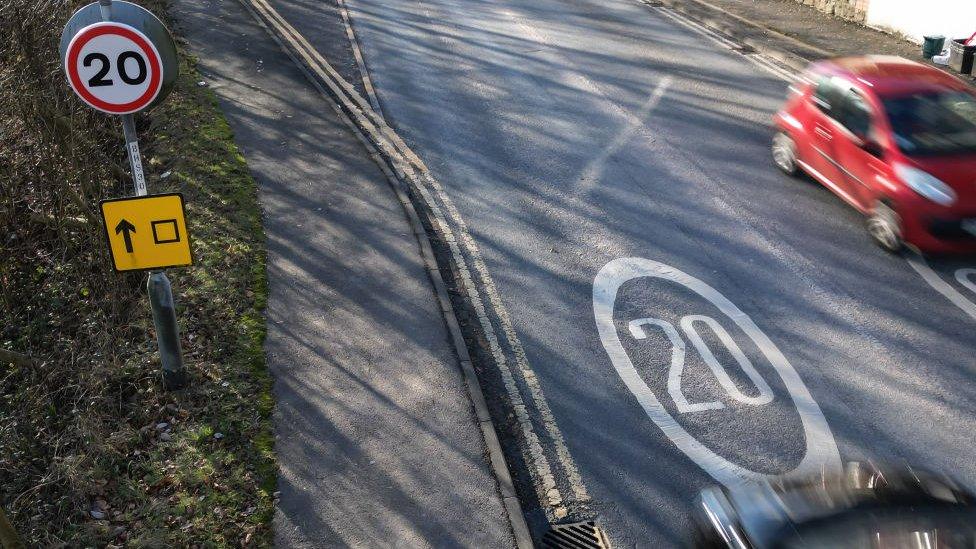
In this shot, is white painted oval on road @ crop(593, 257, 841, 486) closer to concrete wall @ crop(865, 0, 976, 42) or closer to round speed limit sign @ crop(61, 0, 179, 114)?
round speed limit sign @ crop(61, 0, 179, 114)

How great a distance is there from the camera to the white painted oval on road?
280 inches

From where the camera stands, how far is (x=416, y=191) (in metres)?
12.1

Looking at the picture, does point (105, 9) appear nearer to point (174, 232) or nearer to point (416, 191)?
point (174, 232)

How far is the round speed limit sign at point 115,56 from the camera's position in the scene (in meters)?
6.45

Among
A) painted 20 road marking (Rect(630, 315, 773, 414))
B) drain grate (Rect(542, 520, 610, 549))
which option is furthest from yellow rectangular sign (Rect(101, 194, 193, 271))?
painted 20 road marking (Rect(630, 315, 773, 414))

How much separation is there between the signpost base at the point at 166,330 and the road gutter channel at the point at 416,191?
2.64 m

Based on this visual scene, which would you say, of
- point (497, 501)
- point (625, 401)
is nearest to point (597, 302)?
point (625, 401)

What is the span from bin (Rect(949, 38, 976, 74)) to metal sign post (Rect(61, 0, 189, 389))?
50.2 feet

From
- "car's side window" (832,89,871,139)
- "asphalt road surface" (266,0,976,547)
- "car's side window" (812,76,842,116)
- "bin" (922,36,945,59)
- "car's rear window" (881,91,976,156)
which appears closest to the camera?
"asphalt road surface" (266,0,976,547)

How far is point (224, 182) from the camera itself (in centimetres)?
1204

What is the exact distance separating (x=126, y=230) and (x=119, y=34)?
4.99 ft

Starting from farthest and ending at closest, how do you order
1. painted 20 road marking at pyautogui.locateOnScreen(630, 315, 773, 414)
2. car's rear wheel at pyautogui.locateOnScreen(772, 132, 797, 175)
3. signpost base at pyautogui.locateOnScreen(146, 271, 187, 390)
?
car's rear wheel at pyautogui.locateOnScreen(772, 132, 797, 175)
painted 20 road marking at pyautogui.locateOnScreen(630, 315, 773, 414)
signpost base at pyautogui.locateOnScreen(146, 271, 187, 390)

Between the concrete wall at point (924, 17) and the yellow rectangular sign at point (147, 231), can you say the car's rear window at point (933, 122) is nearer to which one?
the concrete wall at point (924, 17)

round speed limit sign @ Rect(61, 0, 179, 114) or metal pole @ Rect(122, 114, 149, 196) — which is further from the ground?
round speed limit sign @ Rect(61, 0, 179, 114)
